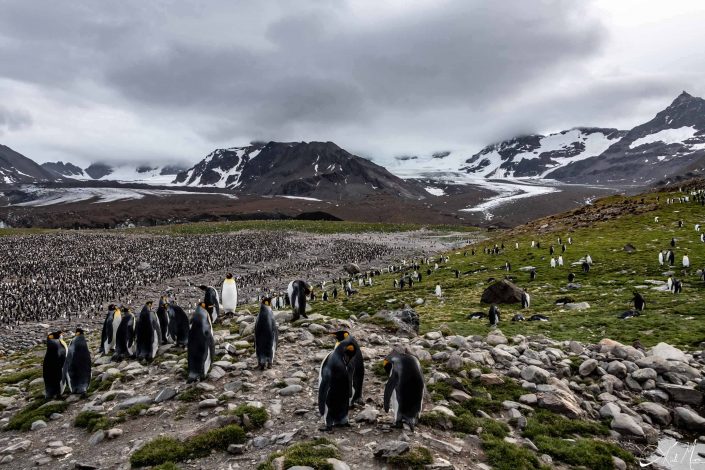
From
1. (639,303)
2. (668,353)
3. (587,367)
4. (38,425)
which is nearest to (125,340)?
(38,425)

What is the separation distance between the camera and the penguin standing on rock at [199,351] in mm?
7855

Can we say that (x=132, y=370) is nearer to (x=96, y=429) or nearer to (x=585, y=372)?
(x=96, y=429)

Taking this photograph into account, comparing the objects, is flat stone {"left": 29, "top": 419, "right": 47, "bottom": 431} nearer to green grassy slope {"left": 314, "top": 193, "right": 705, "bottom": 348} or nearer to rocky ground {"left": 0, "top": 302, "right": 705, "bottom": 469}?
rocky ground {"left": 0, "top": 302, "right": 705, "bottom": 469}

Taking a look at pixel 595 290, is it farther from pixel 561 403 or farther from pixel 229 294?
pixel 229 294

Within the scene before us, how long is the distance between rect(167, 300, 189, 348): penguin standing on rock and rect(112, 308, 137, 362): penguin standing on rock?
1018mm

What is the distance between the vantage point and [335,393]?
6105mm

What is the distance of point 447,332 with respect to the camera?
1101 cm

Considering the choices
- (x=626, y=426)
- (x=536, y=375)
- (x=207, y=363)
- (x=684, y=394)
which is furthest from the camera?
(x=207, y=363)

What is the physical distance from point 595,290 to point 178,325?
15.6m

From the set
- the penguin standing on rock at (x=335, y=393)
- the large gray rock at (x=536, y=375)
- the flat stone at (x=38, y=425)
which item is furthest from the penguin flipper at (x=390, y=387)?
the flat stone at (x=38, y=425)

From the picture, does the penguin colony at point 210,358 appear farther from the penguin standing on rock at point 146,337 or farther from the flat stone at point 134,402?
the flat stone at point 134,402

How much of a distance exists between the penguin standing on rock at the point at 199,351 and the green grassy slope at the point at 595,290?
6.94 metres

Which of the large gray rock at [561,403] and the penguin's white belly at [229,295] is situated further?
the penguin's white belly at [229,295]

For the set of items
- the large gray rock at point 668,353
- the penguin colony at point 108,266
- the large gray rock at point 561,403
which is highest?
the large gray rock at point 668,353
